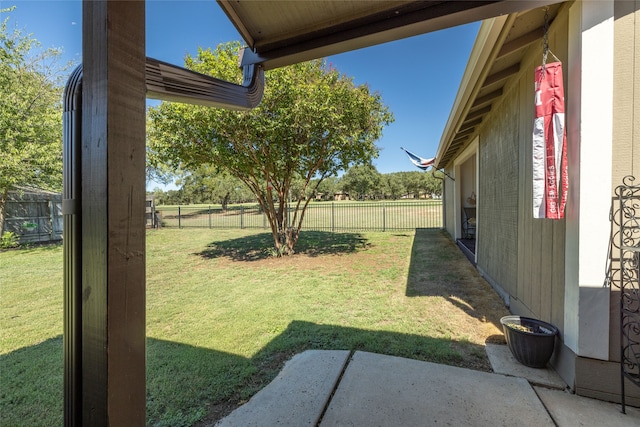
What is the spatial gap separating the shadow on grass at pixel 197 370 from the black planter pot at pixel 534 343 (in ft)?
1.04

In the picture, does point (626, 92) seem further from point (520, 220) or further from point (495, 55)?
point (520, 220)

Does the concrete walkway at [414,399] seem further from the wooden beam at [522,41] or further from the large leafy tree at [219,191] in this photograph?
the large leafy tree at [219,191]

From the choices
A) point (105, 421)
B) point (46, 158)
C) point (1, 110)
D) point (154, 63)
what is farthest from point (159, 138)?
point (105, 421)

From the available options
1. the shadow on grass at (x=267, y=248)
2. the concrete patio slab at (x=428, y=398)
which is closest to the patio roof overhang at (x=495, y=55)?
the concrete patio slab at (x=428, y=398)

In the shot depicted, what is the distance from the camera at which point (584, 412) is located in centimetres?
180

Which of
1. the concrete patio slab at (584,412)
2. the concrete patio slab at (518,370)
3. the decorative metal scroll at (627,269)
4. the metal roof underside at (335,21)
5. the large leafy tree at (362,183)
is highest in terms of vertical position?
the large leafy tree at (362,183)

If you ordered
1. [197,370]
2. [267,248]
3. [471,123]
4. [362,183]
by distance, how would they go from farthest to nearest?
[362,183] < [267,248] < [471,123] < [197,370]

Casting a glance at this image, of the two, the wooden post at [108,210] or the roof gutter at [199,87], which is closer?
the wooden post at [108,210]

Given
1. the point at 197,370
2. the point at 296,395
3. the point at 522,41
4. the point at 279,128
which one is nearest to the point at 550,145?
the point at 522,41

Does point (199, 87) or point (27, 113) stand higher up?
point (27, 113)

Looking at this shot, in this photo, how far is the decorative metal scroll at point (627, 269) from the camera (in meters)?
1.81

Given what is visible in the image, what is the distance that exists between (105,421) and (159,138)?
687cm

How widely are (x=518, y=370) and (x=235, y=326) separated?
2.68 m

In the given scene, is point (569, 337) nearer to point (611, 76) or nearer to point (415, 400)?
point (415, 400)
